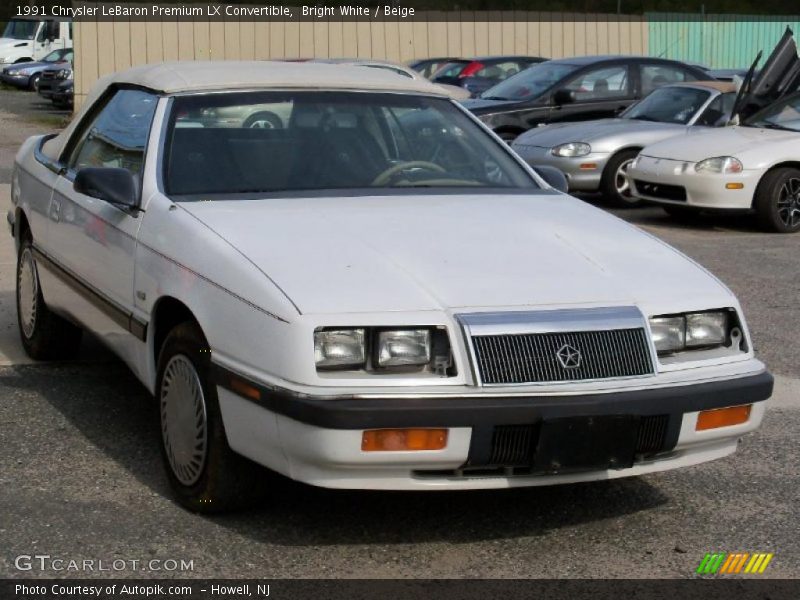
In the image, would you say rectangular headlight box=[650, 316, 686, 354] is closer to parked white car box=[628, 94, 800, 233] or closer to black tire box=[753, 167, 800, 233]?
parked white car box=[628, 94, 800, 233]

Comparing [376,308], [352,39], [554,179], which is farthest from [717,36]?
[376,308]

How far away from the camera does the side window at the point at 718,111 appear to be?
1419cm

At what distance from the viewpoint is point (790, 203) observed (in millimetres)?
12438

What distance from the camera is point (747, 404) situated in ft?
14.6

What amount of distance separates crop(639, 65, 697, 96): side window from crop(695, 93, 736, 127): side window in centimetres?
268

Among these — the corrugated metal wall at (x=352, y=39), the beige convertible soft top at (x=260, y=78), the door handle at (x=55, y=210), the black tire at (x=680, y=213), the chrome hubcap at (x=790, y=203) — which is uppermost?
the corrugated metal wall at (x=352, y=39)

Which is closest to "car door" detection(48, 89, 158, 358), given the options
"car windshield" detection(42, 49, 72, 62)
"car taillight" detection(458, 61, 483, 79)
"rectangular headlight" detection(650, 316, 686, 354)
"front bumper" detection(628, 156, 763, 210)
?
"rectangular headlight" detection(650, 316, 686, 354)

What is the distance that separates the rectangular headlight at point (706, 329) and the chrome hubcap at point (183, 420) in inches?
62.1

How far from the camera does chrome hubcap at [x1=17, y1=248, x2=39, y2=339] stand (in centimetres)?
671

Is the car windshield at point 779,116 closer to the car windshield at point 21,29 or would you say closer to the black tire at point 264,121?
the black tire at point 264,121

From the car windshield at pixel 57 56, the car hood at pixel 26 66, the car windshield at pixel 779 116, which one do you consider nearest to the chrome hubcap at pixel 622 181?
the car windshield at pixel 779 116
